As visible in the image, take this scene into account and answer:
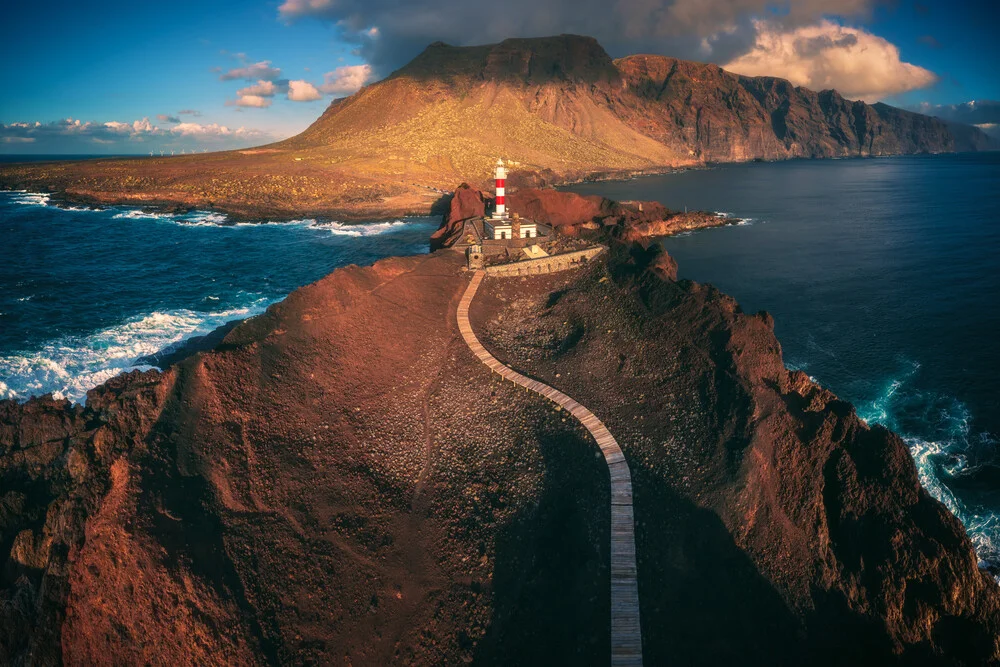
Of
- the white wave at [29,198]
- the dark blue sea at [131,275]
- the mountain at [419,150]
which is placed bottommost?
the dark blue sea at [131,275]

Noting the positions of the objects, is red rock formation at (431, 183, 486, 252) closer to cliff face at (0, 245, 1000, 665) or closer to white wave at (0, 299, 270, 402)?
white wave at (0, 299, 270, 402)

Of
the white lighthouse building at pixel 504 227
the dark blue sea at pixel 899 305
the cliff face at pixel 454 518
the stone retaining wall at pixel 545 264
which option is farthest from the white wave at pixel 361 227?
the cliff face at pixel 454 518

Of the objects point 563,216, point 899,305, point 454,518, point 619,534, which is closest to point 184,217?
point 563,216

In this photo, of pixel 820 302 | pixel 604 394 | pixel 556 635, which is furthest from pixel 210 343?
pixel 820 302

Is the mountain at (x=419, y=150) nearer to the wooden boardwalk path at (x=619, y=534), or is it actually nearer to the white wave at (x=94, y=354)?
the white wave at (x=94, y=354)

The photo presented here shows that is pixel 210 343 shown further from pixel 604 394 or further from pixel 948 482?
pixel 948 482

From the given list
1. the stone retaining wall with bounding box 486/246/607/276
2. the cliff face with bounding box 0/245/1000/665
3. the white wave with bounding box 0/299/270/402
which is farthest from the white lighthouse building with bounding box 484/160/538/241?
→ the white wave with bounding box 0/299/270/402

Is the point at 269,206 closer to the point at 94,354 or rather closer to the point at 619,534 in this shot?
the point at 94,354
